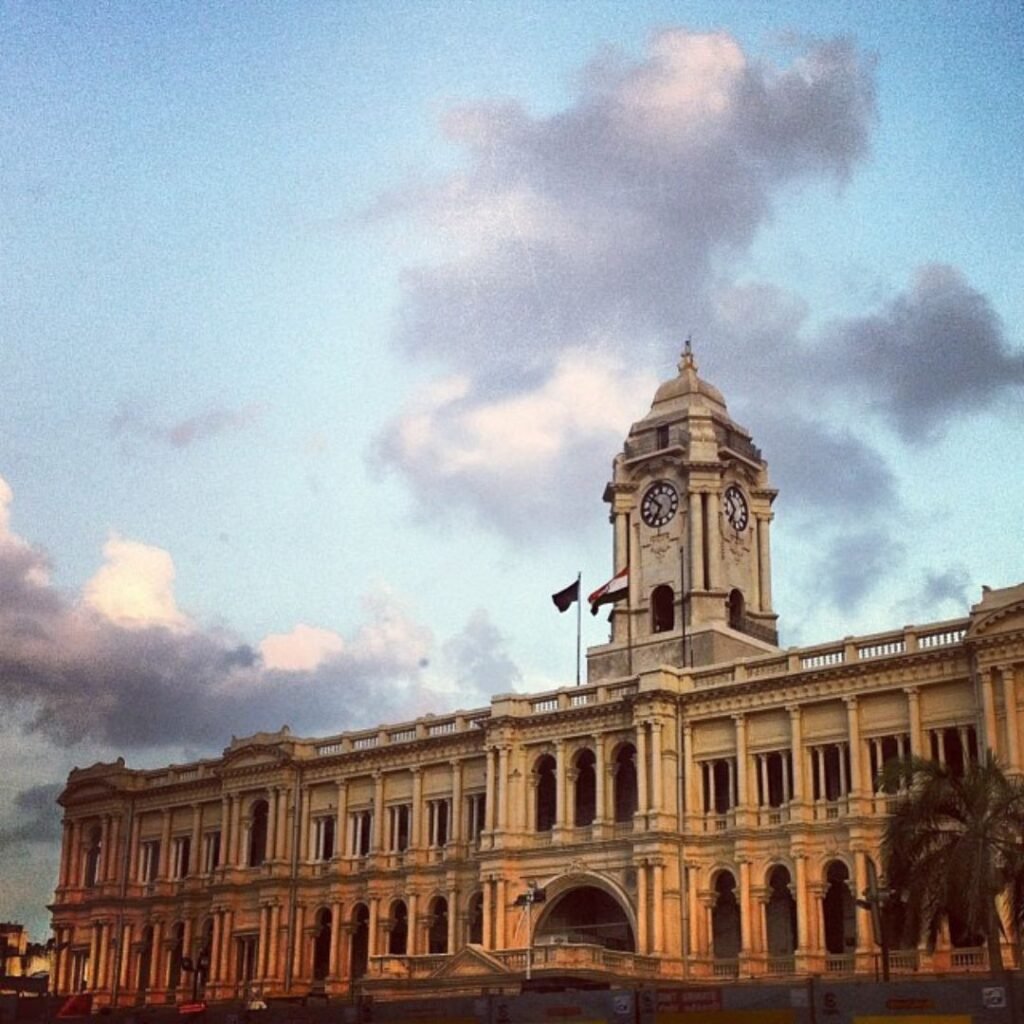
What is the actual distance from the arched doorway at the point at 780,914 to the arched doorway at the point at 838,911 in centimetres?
143

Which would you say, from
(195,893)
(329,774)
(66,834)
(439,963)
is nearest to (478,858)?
(439,963)

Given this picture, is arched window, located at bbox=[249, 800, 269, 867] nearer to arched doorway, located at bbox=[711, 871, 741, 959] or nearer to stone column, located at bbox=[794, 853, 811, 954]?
arched doorway, located at bbox=[711, 871, 741, 959]

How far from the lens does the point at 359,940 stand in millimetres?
82125

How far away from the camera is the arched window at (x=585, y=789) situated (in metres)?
74.2

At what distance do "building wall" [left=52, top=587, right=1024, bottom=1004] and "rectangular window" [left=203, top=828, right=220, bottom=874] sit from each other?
5.2 inches

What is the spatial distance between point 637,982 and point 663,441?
30.7 meters

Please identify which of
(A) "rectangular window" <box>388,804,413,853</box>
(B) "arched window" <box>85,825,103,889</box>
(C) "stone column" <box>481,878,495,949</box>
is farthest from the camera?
(B) "arched window" <box>85,825,103,889</box>

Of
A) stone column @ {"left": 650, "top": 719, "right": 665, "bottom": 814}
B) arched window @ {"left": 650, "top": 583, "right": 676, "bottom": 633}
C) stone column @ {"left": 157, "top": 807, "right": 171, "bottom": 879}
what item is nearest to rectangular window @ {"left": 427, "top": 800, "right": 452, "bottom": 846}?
arched window @ {"left": 650, "top": 583, "right": 676, "bottom": 633}

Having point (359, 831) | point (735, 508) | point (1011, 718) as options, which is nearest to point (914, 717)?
point (1011, 718)

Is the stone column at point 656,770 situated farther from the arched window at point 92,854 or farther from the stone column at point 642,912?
the arched window at point 92,854

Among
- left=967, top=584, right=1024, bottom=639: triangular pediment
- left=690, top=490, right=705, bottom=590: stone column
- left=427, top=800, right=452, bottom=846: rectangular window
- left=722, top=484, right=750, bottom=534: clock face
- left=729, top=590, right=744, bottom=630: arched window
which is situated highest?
left=722, top=484, right=750, bottom=534: clock face

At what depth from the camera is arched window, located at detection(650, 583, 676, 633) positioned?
7991 cm

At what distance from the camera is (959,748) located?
203ft

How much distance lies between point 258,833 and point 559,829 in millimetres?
23816
